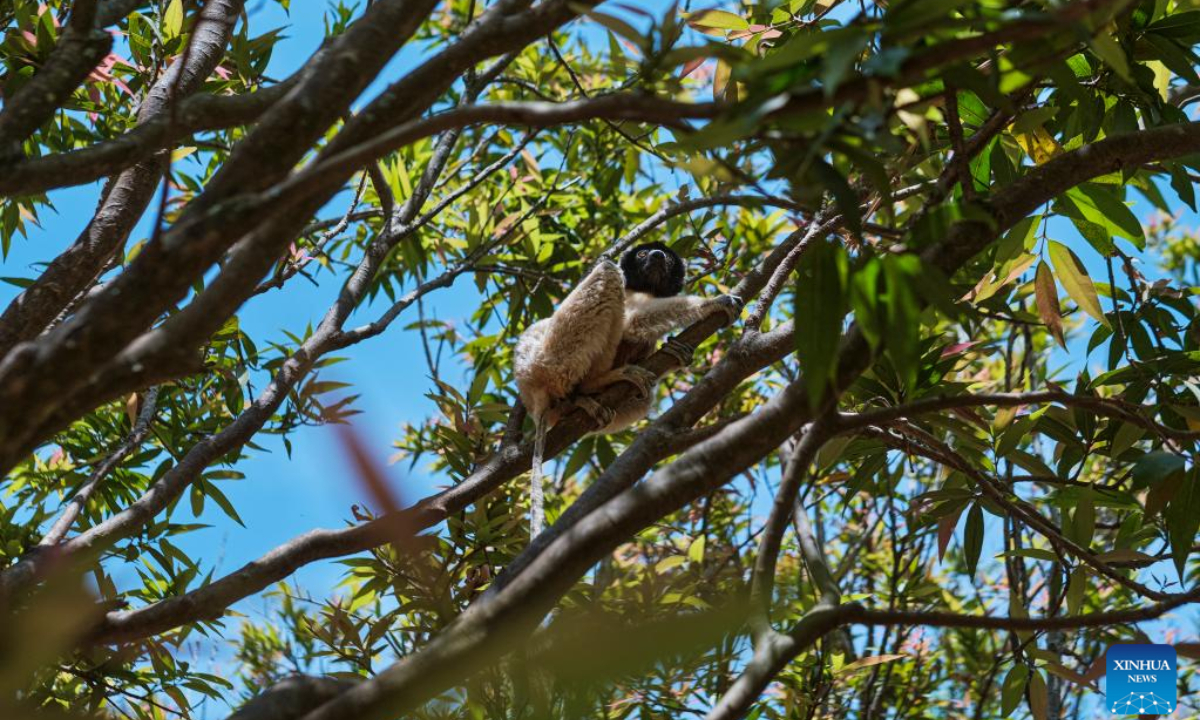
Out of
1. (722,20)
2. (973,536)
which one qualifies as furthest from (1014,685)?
(722,20)

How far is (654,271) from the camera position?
6.63 metres

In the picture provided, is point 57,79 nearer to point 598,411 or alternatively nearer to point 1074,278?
point 598,411

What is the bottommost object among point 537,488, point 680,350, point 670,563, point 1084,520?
point 1084,520

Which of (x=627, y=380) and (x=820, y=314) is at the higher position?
(x=627, y=380)

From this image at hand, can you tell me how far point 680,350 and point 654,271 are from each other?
187 cm

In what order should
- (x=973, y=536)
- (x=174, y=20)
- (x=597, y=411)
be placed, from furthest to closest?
(x=597, y=411) → (x=174, y=20) → (x=973, y=536)

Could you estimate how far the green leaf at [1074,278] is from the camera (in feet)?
12.9

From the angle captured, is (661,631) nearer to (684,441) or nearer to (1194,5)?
(684,441)

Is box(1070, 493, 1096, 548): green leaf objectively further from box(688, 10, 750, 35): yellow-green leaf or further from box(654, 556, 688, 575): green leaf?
box(654, 556, 688, 575): green leaf

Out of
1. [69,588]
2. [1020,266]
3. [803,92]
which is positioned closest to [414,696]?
[69,588]

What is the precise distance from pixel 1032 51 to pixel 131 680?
3910 millimetres

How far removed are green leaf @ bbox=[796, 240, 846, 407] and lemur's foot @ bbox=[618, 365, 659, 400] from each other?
10.3 feet

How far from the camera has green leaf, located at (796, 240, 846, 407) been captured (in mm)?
2240

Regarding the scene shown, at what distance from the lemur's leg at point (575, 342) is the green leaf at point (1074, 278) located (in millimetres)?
2390
